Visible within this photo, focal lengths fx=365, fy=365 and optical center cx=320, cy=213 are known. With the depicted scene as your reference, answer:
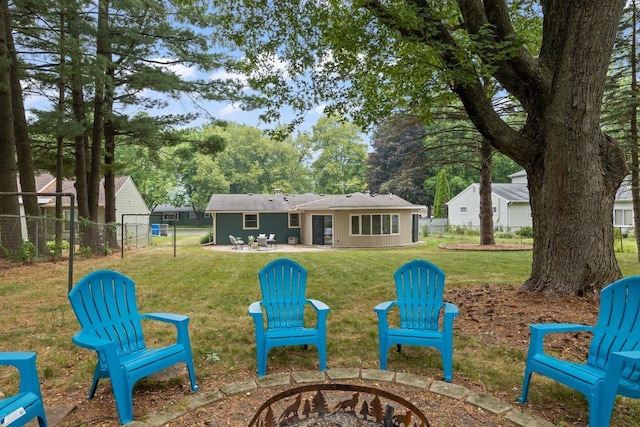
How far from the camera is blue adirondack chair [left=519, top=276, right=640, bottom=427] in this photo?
6.96 ft

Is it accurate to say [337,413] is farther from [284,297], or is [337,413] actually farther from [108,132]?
[108,132]

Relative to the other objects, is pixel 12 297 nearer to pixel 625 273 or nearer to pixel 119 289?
pixel 119 289

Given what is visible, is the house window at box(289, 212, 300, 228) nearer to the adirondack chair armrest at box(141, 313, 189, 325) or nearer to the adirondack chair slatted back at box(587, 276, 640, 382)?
the adirondack chair armrest at box(141, 313, 189, 325)

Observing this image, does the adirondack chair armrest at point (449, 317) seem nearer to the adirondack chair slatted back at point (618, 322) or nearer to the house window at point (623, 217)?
the adirondack chair slatted back at point (618, 322)

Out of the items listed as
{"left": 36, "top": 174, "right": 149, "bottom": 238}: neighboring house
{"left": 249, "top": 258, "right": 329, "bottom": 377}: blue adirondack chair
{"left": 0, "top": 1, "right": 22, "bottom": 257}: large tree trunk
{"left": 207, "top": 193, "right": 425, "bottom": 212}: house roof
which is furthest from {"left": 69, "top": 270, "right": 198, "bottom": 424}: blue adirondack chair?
{"left": 36, "top": 174, "right": 149, "bottom": 238}: neighboring house

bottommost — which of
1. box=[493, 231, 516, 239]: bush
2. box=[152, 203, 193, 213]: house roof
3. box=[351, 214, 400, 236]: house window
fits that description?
box=[493, 231, 516, 239]: bush

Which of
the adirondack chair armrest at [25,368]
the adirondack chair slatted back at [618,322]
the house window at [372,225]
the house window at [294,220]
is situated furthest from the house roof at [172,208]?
the adirondack chair slatted back at [618,322]

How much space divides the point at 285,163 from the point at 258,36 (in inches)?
1171

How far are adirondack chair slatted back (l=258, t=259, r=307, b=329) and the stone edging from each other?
54 cm

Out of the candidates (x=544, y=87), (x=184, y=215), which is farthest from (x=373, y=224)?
(x=184, y=215)

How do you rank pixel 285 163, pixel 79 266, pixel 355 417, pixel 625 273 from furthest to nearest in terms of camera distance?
1. pixel 285 163
2. pixel 79 266
3. pixel 625 273
4. pixel 355 417

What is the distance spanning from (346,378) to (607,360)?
180 cm

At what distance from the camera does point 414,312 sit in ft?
11.0

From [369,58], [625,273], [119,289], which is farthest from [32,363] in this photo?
[625,273]
